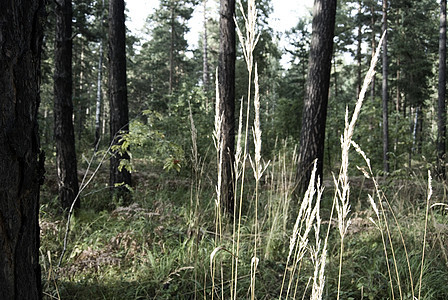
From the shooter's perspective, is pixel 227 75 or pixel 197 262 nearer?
pixel 197 262

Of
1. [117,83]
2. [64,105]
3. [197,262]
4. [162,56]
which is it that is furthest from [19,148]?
[162,56]

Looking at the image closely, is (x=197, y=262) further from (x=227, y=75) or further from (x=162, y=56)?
(x=162, y=56)

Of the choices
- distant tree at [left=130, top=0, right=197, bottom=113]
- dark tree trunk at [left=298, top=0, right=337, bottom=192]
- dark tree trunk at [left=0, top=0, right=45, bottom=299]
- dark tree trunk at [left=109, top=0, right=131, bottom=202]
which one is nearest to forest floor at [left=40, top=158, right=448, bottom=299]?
dark tree trunk at [left=0, top=0, right=45, bottom=299]

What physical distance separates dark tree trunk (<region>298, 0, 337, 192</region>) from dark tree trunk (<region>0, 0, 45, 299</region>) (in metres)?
4.45

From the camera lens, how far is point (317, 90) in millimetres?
5207

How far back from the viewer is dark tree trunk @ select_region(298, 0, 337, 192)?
5.09m

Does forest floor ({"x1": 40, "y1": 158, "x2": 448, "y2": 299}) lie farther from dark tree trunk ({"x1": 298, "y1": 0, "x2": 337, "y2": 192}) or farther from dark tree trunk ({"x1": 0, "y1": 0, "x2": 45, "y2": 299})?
dark tree trunk ({"x1": 298, "y1": 0, "x2": 337, "y2": 192})

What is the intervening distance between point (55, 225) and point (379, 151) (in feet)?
45.4

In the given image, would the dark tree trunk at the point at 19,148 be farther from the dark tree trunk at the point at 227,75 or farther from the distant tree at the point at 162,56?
the distant tree at the point at 162,56

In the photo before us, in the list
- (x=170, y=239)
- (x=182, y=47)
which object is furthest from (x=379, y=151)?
(x=182, y=47)

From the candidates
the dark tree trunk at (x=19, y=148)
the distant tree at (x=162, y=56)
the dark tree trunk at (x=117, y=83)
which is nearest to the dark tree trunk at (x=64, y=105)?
the dark tree trunk at (x=117, y=83)

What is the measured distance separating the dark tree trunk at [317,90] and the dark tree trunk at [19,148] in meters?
4.45

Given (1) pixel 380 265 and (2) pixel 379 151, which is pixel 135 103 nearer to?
(2) pixel 379 151

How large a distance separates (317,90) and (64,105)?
159 inches
